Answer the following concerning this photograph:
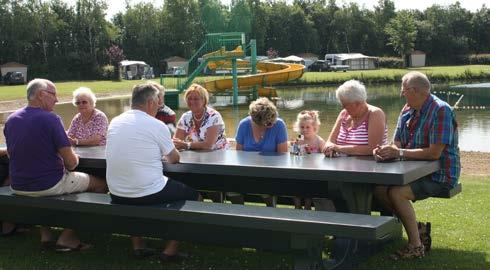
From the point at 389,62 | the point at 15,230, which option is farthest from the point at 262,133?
the point at 389,62

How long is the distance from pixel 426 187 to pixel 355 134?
844mm

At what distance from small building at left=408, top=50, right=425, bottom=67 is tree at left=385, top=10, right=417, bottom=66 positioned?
155 cm

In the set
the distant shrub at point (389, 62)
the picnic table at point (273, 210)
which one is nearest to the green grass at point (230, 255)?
the picnic table at point (273, 210)

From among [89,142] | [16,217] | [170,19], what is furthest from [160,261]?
[170,19]

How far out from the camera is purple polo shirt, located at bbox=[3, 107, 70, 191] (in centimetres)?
491

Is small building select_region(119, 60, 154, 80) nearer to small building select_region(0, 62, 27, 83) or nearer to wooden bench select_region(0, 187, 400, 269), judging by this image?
small building select_region(0, 62, 27, 83)

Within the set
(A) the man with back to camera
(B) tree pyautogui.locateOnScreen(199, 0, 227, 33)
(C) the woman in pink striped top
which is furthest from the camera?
(B) tree pyautogui.locateOnScreen(199, 0, 227, 33)

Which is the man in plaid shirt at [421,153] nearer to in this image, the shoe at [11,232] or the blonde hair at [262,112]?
the blonde hair at [262,112]

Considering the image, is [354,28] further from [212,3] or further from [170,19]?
[170,19]

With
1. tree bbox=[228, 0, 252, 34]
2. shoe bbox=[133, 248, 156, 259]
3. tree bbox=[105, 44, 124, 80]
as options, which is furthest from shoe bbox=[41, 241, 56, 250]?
tree bbox=[228, 0, 252, 34]

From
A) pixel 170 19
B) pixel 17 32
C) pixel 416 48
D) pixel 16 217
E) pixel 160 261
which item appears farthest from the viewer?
pixel 416 48

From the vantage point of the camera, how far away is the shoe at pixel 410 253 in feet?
16.0

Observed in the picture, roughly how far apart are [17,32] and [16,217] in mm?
65279

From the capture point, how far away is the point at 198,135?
6371mm
